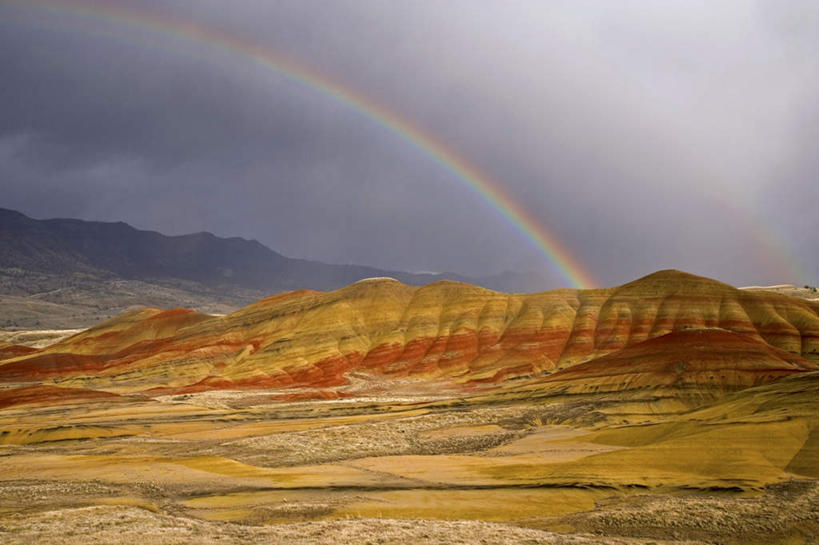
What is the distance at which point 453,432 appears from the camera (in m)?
A: 48.8

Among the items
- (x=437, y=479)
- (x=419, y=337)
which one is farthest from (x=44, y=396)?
(x=437, y=479)

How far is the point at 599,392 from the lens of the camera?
62844 mm

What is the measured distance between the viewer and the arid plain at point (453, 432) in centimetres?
2180

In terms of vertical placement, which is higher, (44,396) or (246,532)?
(246,532)

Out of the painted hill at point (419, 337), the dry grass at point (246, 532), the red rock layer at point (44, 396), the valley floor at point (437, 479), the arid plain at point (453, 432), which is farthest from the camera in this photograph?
the painted hill at point (419, 337)

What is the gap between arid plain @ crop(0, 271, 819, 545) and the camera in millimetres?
21797

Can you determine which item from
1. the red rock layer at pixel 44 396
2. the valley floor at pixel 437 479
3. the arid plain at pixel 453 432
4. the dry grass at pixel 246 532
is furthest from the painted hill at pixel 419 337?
the dry grass at pixel 246 532

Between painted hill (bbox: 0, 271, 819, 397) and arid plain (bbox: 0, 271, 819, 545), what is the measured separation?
0.53 m

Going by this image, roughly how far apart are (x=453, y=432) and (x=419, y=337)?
70.1 meters

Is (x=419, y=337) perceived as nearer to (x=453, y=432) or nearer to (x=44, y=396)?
(x=44, y=396)

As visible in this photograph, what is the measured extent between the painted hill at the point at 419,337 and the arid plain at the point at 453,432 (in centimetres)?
53

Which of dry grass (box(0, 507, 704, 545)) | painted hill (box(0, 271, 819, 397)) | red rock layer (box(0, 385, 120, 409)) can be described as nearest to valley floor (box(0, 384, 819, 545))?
dry grass (box(0, 507, 704, 545))

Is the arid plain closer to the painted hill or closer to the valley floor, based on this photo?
the valley floor

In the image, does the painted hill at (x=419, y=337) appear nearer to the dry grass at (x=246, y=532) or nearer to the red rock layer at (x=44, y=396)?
the red rock layer at (x=44, y=396)
